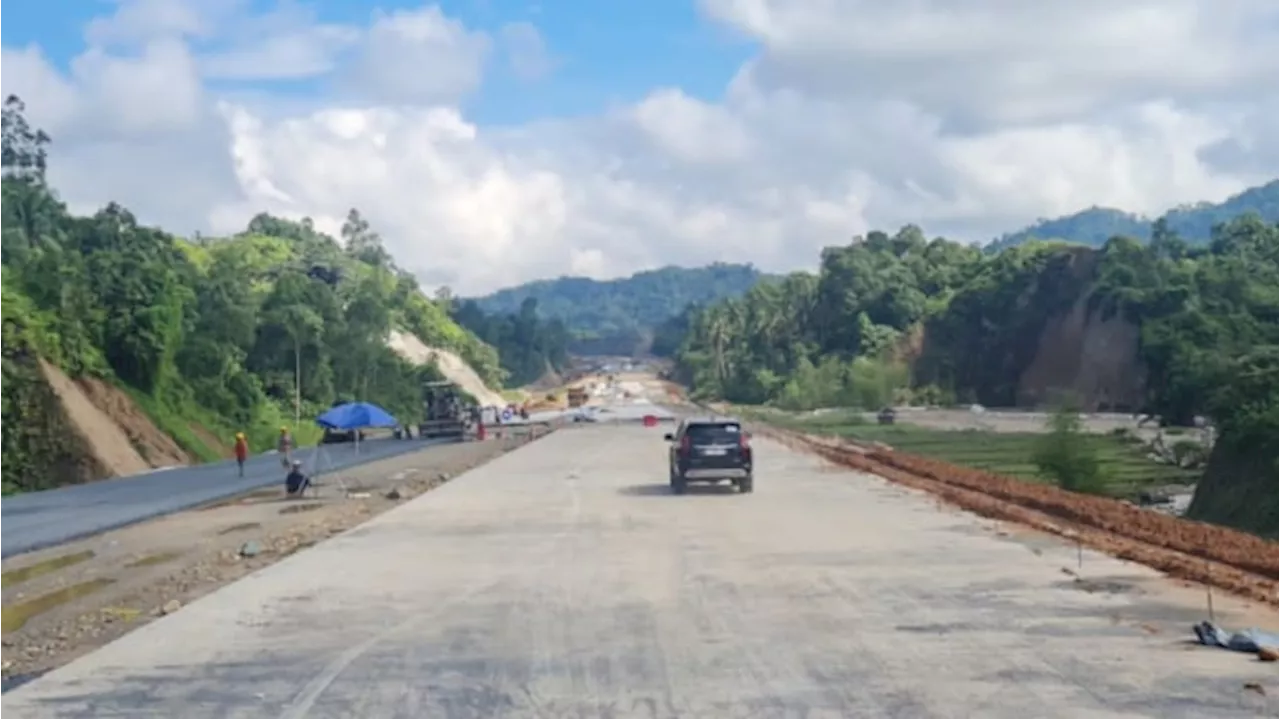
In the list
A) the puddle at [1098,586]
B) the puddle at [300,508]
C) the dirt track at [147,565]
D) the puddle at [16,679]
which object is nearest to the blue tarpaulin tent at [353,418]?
the dirt track at [147,565]

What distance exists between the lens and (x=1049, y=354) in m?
123

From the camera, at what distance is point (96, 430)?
58.5 metres

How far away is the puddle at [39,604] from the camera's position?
1988 cm

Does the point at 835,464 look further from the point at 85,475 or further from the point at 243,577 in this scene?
the point at 243,577

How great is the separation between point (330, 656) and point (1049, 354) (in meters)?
113

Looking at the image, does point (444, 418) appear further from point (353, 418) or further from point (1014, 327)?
point (1014, 327)

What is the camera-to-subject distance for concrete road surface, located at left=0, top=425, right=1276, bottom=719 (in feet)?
38.2

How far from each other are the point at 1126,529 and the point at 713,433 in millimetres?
12350

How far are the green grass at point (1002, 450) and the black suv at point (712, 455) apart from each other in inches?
446

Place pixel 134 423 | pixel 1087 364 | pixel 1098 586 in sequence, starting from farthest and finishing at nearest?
pixel 1087 364
pixel 134 423
pixel 1098 586

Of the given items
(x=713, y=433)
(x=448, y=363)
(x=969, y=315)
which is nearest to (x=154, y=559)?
(x=713, y=433)

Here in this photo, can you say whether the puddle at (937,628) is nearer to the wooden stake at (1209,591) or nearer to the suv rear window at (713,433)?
the wooden stake at (1209,591)

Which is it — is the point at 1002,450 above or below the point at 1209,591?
above

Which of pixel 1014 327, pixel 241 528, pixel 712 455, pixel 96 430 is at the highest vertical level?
pixel 1014 327
